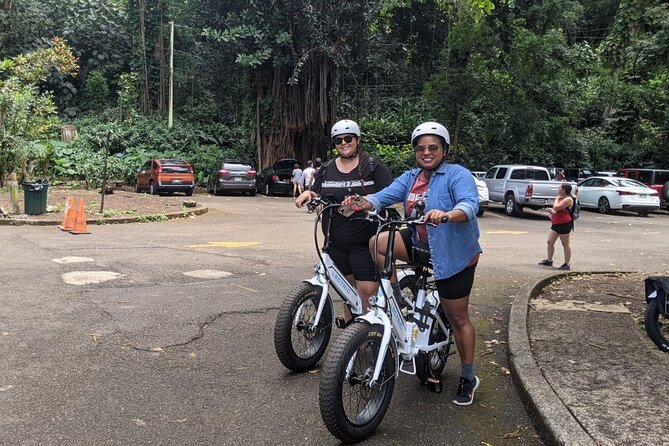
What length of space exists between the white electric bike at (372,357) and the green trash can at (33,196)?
43.2 feet

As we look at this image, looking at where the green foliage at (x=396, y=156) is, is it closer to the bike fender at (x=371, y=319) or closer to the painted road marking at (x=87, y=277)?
the painted road marking at (x=87, y=277)

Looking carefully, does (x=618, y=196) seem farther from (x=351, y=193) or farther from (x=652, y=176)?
(x=351, y=193)

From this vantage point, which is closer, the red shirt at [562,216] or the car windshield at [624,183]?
the red shirt at [562,216]

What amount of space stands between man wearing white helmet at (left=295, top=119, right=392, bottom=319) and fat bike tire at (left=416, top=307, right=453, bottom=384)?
60cm

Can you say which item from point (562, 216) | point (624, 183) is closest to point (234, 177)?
point (624, 183)

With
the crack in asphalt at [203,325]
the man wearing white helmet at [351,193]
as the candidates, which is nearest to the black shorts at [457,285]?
the man wearing white helmet at [351,193]

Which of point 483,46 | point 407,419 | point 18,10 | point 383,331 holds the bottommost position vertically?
Result: point 407,419

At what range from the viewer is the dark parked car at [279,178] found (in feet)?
90.9

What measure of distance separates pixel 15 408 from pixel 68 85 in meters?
40.4

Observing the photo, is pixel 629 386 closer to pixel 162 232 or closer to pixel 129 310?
pixel 129 310

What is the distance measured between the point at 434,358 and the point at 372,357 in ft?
3.71

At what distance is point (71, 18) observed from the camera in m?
41.2

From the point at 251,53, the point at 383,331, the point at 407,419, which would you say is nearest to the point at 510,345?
the point at 407,419

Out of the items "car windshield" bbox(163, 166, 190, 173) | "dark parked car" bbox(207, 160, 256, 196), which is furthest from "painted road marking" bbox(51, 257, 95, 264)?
"dark parked car" bbox(207, 160, 256, 196)
